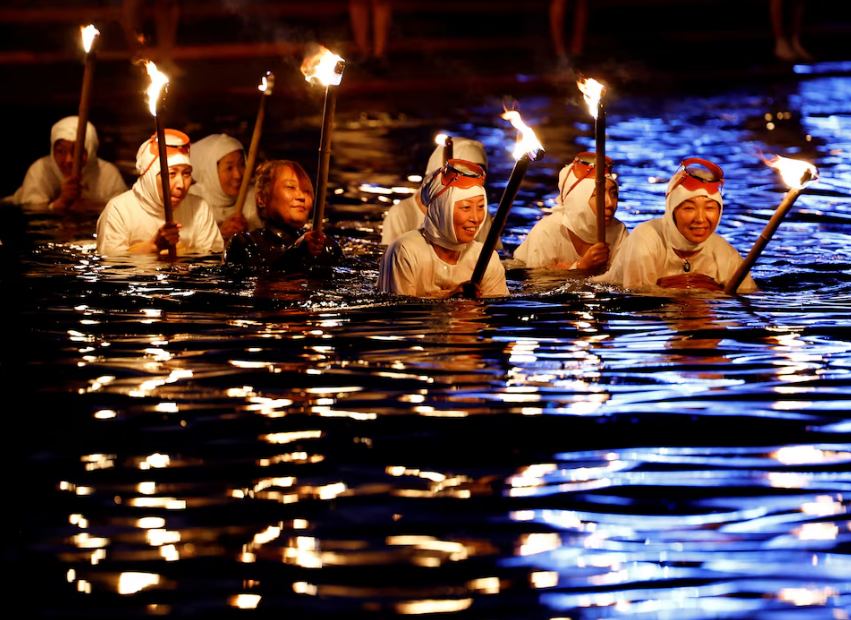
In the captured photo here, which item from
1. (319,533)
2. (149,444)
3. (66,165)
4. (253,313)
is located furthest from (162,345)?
(66,165)

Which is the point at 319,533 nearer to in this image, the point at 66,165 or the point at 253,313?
the point at 253,313

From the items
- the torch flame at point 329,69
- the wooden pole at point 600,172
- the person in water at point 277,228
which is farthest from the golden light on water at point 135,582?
the wooden pole at point 600,172

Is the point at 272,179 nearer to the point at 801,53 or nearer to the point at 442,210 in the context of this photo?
the point at 442,210

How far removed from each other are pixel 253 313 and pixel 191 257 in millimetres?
2393

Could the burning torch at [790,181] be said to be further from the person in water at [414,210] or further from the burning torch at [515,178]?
the person in water at [414,210]

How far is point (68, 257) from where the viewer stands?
11.6 metres

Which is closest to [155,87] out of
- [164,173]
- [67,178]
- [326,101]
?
[164,173]

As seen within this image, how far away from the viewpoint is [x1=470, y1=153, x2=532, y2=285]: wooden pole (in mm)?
7633

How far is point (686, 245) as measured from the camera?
31.1ft

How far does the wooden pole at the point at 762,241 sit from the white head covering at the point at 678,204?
1.26ft

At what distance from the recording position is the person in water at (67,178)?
14.1 meters

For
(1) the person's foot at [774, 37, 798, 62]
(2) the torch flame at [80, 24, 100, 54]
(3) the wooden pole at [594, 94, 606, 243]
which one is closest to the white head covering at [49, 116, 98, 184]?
(2) the torch flame at [80, 24, 100, 54]

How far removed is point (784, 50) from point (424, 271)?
22.5m

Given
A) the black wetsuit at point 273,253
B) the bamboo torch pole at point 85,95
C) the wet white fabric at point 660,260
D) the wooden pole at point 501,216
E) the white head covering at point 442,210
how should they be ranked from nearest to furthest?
the wooden pole at point 501,216, the white head covering at point 442,210, the wet white fabric at point 660,260, the black wetsuit at point 273,253, the bamboo torch pole at point 85,95
